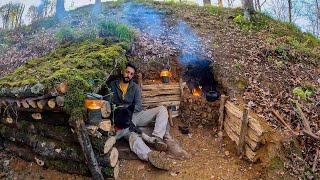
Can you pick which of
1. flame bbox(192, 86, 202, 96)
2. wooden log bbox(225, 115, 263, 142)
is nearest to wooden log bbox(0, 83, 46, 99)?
wooden log bbox(225, 115, 263, 142)

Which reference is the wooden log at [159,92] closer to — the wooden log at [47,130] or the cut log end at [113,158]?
the cut log end at [113,158]

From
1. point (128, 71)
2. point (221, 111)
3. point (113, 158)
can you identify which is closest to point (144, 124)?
point (128, 71)

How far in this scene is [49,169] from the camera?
162 inches

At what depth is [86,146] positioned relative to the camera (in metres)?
3.62

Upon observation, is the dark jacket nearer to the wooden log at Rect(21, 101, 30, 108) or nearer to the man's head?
the man's head

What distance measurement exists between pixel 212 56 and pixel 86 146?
180 inches

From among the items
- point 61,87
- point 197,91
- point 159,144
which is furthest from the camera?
point 197,91

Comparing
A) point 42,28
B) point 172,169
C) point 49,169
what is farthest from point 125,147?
point 42,28

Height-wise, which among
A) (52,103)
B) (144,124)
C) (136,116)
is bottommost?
(144,124)

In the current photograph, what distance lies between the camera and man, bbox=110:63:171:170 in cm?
483

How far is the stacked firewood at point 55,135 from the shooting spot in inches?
145

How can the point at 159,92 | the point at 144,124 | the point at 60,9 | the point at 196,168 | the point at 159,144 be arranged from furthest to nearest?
the point at 60,9
the point at 159,92
the point at 144,124
the point at 159,144
the point at 196,168

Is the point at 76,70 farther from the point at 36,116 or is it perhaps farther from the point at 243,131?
the point at 243,131

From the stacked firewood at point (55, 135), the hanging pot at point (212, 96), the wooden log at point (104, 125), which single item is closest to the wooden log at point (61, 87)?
the stacked firewood at point (55, 135)
